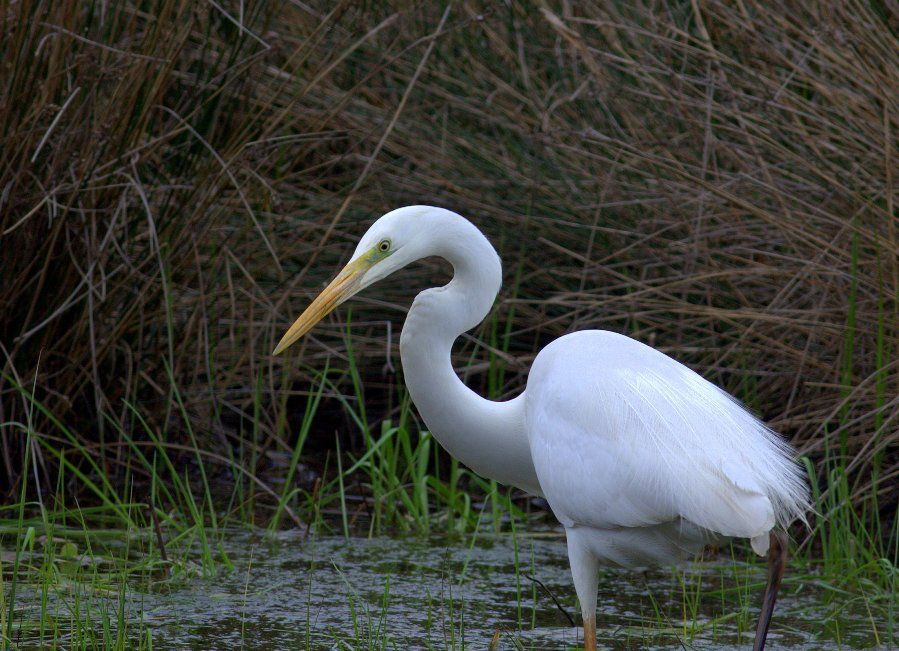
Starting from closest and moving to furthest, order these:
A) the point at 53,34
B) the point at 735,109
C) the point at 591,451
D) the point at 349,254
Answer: the point at 591,451, the point at 53,34, the point at 735,109, the point at 349,254

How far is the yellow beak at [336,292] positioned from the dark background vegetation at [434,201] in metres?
0.75

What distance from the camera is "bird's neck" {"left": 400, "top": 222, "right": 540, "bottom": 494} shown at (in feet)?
9.42

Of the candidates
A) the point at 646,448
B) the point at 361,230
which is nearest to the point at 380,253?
the point at 646,448

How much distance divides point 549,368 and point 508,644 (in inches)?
27.4

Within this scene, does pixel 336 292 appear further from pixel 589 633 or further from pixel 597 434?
pixel 589 633

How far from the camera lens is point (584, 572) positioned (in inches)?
105

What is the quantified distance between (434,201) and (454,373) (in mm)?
2223

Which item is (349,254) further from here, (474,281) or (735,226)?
(474,281)

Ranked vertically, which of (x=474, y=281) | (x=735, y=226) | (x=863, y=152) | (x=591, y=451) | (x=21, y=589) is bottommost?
(x=21, y=589)

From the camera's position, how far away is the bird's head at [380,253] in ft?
9.13

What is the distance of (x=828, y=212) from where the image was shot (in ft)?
13.3

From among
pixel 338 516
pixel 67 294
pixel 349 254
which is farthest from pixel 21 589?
pixel 349 254

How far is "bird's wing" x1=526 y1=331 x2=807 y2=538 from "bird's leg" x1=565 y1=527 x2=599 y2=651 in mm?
49

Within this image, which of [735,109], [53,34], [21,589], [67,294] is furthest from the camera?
[735,109]
